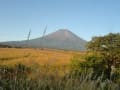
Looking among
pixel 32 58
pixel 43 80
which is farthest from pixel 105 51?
pixel 43 80

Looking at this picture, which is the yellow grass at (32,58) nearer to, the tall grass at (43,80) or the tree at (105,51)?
the tall grass at (43,80)

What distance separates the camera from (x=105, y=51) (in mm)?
32875

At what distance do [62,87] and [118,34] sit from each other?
30295 mm

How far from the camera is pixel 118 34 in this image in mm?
33375

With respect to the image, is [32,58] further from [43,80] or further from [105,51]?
[105,51]

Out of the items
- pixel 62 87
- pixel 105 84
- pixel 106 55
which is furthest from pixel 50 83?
pixel 106 55

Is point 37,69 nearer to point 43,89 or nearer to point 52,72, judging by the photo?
point 52,72

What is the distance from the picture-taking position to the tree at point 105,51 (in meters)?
30.9

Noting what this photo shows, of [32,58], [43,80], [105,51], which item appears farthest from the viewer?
[105,51]

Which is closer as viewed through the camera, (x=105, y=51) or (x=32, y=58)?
(x=32, y=58)

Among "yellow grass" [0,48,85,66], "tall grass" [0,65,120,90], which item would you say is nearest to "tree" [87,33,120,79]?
"yellow grass" [0,48,85,66]

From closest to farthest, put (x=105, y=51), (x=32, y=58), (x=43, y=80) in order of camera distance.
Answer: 1. (x=43, y=80)
2. (x=32, y=58)
3. (x=105, y=51)

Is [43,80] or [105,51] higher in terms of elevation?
[105,51]

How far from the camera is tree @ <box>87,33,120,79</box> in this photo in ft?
101
